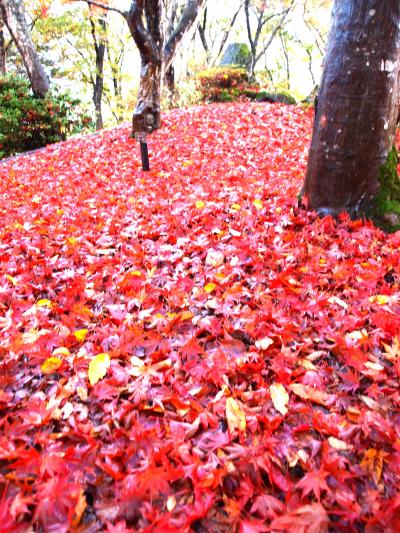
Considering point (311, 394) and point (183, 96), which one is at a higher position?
point (183, 96)

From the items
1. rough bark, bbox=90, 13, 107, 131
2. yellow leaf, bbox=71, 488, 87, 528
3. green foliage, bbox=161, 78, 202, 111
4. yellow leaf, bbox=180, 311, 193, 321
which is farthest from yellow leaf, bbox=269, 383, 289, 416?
rough bark, bbox=90, 13, 107, 131

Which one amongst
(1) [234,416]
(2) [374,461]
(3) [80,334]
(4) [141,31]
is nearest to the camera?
(2) [374,461]

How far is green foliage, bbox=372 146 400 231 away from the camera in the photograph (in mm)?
3297

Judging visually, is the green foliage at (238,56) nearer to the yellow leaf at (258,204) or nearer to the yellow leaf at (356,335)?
the yellow leaf at (258,204)

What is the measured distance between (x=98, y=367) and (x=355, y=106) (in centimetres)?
285

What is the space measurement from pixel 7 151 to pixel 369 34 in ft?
32.6

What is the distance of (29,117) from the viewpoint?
33.7ft

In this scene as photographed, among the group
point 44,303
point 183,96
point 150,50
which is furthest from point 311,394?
point 183,96

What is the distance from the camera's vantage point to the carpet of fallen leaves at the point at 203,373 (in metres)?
1.40

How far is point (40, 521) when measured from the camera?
4.46 feet

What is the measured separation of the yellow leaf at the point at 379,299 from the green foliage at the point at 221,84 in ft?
39.0

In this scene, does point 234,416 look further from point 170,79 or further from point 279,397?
point 170,79

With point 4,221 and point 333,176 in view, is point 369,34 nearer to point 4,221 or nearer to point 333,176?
point 333,176

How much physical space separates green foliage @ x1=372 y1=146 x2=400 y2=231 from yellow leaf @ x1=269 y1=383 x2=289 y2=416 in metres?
2.15
